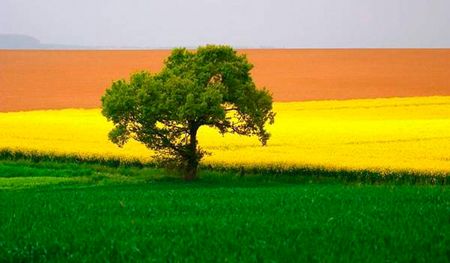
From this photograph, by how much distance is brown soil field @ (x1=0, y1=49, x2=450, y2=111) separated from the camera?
66000 millimetres

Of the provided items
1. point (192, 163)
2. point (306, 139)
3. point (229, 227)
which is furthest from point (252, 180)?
point (229, 227)

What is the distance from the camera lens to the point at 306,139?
38.2 m

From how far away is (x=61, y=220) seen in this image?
1229cm

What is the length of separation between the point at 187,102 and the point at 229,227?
58.2 ft

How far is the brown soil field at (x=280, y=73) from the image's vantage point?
66.0 metres

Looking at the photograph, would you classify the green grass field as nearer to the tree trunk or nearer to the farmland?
the farmland

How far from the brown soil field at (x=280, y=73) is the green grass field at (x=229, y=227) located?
148 feet

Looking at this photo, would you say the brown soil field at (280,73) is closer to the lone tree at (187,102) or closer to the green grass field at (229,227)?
the lone tree at (187,102)

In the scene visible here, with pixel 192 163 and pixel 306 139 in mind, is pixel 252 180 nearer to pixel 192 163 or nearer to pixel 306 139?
pixel 192 163

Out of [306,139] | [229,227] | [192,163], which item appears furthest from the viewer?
[306,139]

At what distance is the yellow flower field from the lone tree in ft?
7.36

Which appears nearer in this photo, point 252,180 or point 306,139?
point 252,180

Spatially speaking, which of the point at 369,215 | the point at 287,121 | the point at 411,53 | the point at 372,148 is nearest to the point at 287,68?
the point at 411,53

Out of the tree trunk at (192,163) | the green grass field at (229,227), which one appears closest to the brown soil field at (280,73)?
the tree trunk at (192,163)
